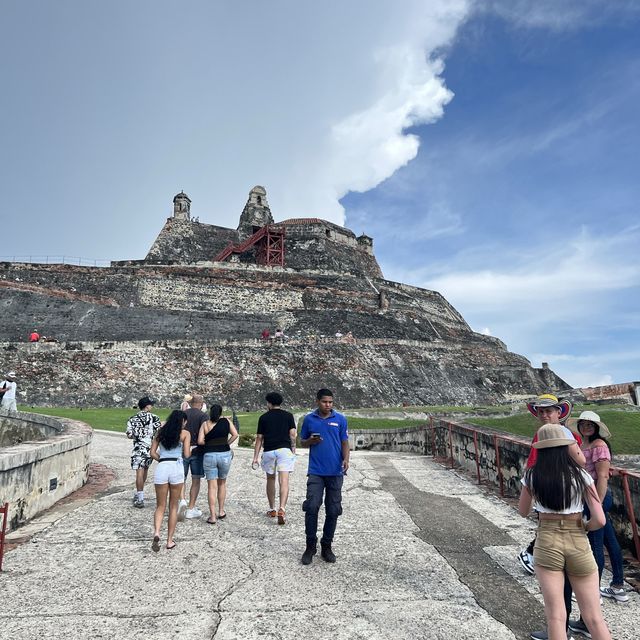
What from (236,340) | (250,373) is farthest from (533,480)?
(236,340)

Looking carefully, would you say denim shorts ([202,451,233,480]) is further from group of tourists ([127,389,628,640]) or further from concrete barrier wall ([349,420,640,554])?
concrete barrier wall ([349,420,640,554])

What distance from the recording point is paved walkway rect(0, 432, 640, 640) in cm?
294

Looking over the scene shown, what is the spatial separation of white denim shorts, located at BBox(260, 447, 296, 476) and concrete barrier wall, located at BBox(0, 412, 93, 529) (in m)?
2.71

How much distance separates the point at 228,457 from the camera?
5477 millimetres

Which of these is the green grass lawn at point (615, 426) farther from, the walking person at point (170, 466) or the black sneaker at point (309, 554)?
the walking person at point (170, 466)

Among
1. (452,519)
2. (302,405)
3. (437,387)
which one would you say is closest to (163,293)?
(302,405)

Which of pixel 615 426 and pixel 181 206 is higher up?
pixel 181 206

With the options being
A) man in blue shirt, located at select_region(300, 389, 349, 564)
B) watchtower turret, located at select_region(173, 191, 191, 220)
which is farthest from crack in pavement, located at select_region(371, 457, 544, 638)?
watchtower turret, located at select_region(173, 191, 191, 220)

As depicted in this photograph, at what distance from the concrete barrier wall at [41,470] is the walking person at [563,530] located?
16.4 feet

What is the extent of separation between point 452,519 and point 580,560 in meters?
3.27

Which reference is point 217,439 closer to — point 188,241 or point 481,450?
point 481,450

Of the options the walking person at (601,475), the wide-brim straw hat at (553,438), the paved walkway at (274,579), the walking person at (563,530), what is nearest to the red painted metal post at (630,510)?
the walking person at (601,475)

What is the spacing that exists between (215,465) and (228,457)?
0.18 m

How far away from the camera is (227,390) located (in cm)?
2167
